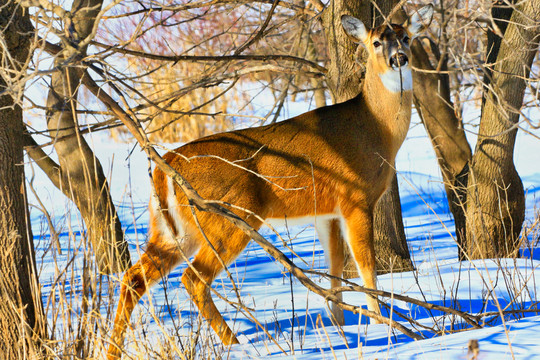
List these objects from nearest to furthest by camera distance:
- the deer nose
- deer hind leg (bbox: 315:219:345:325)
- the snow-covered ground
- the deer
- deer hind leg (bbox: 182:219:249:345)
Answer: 1. the snow-covered ground
2. deer hind leg (bbox: 182:219:249:345)
3. the deer
4. the deer nose
5. deer hind leg (bbox: 315:219:345:325)

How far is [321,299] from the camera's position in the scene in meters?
4.82

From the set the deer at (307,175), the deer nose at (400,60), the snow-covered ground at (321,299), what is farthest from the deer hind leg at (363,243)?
the deer nose at (400,60)

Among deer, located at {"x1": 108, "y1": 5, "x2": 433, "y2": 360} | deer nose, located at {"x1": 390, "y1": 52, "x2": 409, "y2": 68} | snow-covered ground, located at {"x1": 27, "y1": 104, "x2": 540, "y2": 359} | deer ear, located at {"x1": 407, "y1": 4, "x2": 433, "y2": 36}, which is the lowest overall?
snow-covered ground, located at {"x1": 27, "y1": 104, "x2": 540, "y2": 359}

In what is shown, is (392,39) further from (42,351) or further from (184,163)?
(42,351)

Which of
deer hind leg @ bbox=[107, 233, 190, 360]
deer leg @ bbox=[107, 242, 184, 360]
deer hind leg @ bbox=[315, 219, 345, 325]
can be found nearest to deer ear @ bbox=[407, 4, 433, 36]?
deer hind leg @ bbox=[315, 219, 345, 325]

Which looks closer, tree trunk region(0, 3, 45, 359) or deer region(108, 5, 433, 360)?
tree trunk region(0, 3, 45, 359)

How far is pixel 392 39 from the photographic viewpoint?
15.0 ft

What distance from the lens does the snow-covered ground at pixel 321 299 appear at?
102 inches

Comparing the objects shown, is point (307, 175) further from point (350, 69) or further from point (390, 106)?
point (350, 69)

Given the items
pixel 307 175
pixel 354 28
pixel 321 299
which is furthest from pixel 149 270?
pixel 354 28

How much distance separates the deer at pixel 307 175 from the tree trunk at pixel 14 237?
32.7 inches

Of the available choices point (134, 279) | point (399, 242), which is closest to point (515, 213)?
point (399, 242)

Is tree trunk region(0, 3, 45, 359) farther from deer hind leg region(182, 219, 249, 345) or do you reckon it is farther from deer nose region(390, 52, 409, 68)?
deer nose region(390, 52, 409, 68)

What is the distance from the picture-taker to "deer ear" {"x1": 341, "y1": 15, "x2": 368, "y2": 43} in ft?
15.6
